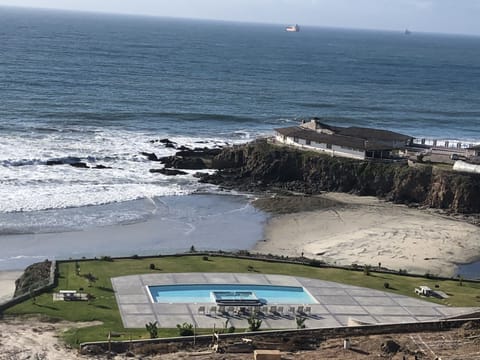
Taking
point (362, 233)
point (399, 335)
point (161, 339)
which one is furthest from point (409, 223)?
point (161, 339)

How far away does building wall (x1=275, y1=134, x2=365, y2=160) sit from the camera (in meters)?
60.5

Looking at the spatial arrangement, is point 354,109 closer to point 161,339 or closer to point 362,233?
point 362,233

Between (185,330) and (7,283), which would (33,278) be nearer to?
(7,283)

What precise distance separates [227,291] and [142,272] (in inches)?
174

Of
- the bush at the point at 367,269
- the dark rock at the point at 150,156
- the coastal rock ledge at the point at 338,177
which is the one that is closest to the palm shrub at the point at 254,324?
the bush at the point at 367,269

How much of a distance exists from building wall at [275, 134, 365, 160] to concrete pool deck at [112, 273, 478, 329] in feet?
82.9

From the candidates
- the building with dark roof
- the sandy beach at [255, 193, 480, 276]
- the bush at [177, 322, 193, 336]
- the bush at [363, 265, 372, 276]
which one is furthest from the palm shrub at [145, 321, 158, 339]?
the building with dark roof

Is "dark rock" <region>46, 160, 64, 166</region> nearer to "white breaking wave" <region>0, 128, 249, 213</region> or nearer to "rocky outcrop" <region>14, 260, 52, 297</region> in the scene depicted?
"white breaking wave" <region>0, 128, 249, 213</region>

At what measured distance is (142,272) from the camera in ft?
118

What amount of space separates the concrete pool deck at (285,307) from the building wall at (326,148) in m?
25.3

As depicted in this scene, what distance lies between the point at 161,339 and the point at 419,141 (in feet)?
148

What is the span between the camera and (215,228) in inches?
1902

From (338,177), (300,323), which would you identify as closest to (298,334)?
(300,323)

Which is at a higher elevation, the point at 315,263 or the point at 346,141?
the point at 346,141
